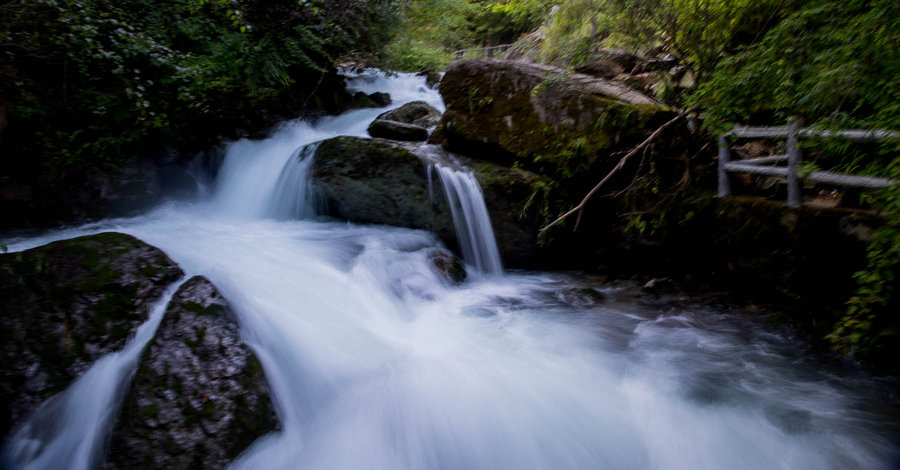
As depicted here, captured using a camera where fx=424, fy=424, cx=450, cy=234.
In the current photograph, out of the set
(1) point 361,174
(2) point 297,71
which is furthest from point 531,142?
(2) point 297,71

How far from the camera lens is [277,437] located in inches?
108

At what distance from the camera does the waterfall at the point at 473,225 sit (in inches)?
219

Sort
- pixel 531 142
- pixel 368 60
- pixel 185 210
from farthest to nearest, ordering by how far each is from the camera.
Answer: pixel 368 60
pixel 185 210
pixel 531 142

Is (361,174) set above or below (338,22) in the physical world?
below

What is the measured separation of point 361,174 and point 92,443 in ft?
13.7

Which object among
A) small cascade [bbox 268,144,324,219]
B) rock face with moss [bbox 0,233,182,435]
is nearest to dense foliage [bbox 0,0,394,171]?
small cascade [bbox 268,144,324,219]

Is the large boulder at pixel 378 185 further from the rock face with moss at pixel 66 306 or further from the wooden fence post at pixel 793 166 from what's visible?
the wooden fence post at pixel 793 166

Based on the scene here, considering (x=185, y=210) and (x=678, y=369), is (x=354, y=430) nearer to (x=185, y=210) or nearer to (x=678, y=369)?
(x=678, y=369)

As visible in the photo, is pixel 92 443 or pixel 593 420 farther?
pixel 593 420

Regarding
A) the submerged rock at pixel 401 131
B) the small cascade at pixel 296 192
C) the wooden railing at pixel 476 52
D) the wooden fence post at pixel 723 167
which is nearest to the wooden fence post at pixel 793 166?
the wooden fence post at pixel 723 167

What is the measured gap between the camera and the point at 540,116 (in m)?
5.56

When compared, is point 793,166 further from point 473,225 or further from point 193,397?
point 193,397

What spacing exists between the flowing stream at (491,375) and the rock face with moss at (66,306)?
0.17 meters

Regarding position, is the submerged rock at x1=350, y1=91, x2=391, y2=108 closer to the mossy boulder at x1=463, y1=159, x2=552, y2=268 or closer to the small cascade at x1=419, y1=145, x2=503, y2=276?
the small cascade at x1=419, y1=145, x2=503, y2=276
